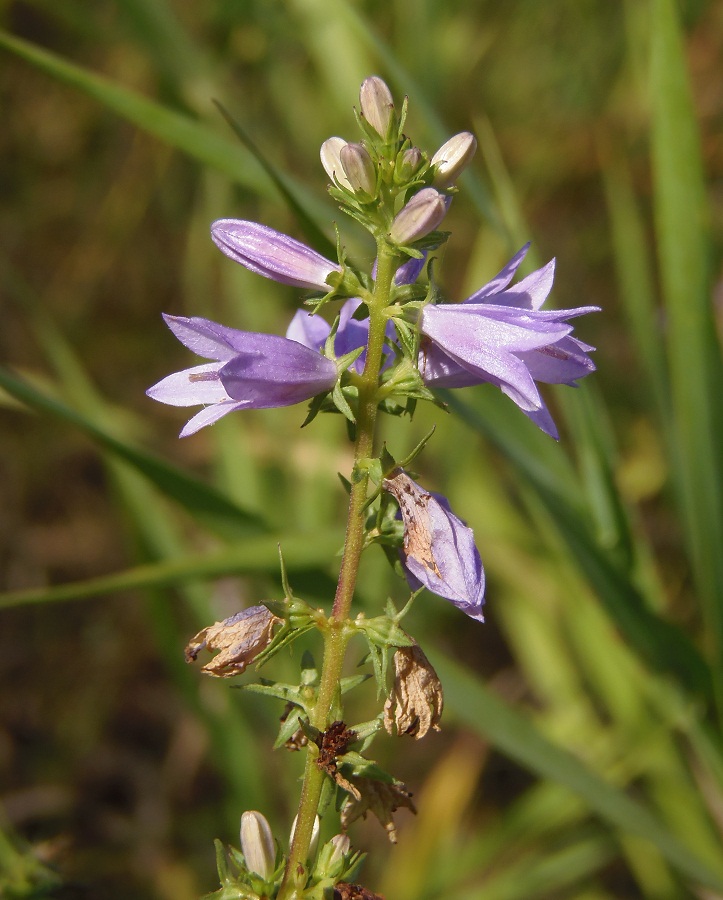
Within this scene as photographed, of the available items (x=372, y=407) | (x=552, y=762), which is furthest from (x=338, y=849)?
(x=552, y=762)

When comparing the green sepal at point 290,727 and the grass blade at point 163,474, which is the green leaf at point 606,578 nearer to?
the grass blade at point 163,474

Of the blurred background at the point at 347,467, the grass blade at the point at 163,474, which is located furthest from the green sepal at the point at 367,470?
the grass blade at the point at 163,474

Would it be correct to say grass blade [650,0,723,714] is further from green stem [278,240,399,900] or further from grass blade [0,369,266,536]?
green stem [278,240,399,900]

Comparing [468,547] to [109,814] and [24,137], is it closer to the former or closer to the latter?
[109,814]

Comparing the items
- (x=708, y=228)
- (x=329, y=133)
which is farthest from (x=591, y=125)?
(x=708, y=228)

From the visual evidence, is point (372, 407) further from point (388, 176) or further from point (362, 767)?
point (362, 767)

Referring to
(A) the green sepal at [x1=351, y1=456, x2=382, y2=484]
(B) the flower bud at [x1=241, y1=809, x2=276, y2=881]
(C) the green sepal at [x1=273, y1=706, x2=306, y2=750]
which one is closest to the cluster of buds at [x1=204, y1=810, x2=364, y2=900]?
(B) the flower bud at [x1=241, y1=809, x2=276, y2=881]
